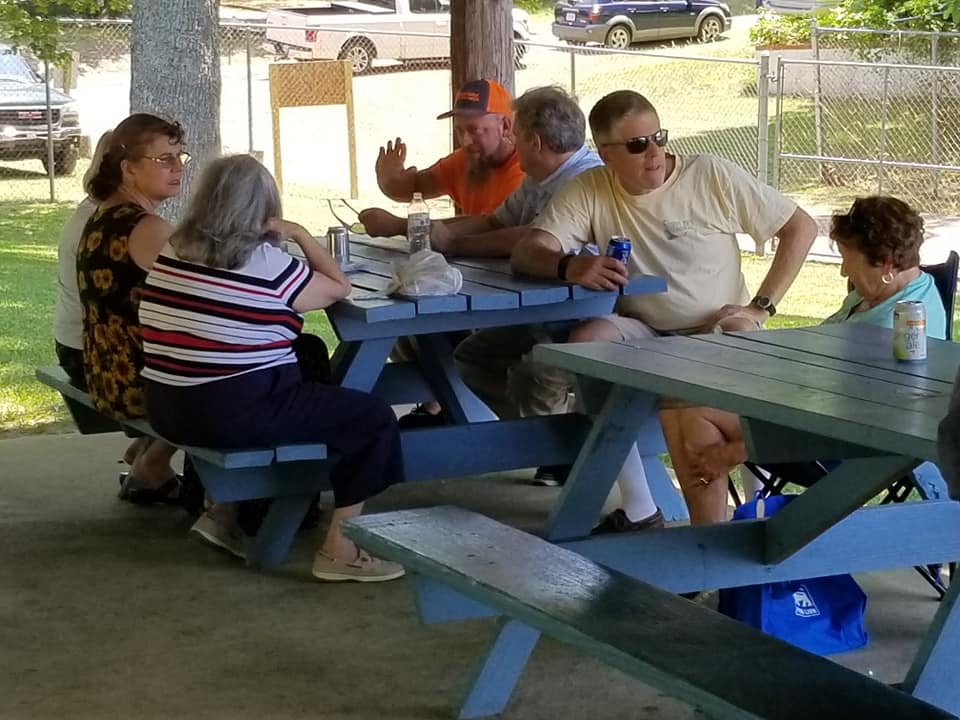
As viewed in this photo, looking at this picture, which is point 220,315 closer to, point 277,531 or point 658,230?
point 277,531

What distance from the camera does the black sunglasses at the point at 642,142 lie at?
4.55 metres

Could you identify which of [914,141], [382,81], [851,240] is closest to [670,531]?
[851,240]

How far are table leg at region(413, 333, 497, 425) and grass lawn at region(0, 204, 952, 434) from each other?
2.01m

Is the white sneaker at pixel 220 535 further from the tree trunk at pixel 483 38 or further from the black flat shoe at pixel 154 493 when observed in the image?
the tree trunk at pixel 483 38

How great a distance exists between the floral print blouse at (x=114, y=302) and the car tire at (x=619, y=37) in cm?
1995

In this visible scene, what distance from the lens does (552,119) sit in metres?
5.02

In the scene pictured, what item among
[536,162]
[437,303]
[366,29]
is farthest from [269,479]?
[366,29]

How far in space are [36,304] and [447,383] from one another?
17.2 ft

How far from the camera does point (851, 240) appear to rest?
12.8ft

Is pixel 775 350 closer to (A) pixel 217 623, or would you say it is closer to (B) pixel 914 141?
(A) pixel 217 623

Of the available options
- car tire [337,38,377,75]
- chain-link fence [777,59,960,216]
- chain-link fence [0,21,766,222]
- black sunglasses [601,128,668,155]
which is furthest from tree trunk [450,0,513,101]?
car tire [337,38,377,75]

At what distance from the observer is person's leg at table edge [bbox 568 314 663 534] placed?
4.51 metres

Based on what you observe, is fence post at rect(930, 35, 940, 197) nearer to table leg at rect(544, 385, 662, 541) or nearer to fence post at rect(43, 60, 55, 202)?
fence post at rect(43, 60, 55, 202)

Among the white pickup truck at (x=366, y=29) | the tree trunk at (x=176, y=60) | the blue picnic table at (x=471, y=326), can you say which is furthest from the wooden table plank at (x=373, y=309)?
the white pickup truck at (x=366, y=29)
